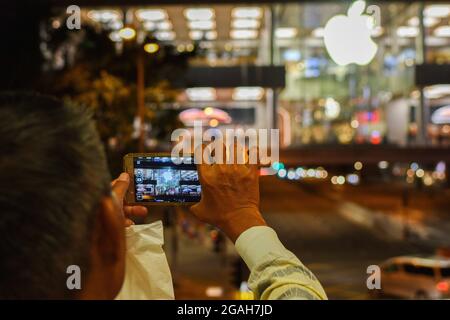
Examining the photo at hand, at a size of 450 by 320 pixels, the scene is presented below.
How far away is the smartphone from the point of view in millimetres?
2082

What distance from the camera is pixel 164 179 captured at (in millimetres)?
2158

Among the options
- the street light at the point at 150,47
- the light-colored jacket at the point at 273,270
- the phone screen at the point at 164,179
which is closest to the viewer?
the light-colored jacket at the point at 273,270

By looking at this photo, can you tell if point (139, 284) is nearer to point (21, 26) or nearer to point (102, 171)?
point (102, 171)

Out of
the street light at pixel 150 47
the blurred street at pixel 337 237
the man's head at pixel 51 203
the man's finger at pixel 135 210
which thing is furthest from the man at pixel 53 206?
the street light at pixel 150 47

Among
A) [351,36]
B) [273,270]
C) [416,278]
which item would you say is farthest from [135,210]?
[416,278]

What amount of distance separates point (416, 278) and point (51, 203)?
17536 millimetres

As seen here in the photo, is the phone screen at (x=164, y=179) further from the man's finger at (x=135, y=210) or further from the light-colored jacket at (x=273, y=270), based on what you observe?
the light-colored jacket at (x=273, y=270)

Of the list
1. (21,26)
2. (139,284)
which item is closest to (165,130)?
(21,26)

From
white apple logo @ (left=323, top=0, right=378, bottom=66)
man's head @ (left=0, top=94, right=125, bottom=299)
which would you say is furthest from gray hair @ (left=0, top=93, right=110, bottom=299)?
white apple logo @ (left=323, top=0, right=378, bottom=66)

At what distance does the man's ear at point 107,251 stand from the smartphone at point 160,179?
67 cm

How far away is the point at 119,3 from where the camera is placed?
70.1 feet

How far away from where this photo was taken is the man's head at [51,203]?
123 cm

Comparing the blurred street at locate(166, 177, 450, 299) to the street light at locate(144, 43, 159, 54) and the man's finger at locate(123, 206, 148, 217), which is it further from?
the man's finger at locate(123, 206, 148, 217)

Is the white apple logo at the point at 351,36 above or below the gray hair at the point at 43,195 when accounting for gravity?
above
